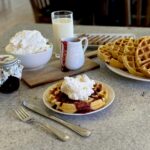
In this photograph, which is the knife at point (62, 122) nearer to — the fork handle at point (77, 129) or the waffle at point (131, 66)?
the fork handle at point (77, 129)

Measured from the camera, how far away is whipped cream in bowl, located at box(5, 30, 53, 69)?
46.0 inches

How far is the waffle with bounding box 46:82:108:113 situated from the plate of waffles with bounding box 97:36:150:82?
0.17 metres

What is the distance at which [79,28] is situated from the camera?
70.3 inches

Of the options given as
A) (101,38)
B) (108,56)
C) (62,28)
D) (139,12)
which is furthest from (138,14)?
(108,56)

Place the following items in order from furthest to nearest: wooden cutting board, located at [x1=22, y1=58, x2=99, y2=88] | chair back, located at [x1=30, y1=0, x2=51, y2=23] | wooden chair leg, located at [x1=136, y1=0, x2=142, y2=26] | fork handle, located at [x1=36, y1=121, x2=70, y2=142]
Answer: chair back, located at [x1=30, y1=0, x2=51, y2=23] < wooden chair leg, located at [x1=136, y1=0, x2=142, y2=26] < wooden cutting board, located at [x1=22, y1=58, x2=99, y2=88] < fork handle, located at [x1=36, y1=121, x2=70, y2=142]

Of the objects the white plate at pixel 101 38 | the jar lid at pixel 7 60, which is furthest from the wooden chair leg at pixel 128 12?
the jar lid at pixel 7 60

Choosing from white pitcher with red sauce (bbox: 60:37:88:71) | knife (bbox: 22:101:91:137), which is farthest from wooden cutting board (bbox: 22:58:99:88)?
knife (bbox: 22:101:91:137)

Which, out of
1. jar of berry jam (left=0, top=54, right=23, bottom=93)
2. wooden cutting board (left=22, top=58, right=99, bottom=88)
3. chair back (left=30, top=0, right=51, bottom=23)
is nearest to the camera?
jar of berry jam (left=0, top=54, right=23, bottom=93)

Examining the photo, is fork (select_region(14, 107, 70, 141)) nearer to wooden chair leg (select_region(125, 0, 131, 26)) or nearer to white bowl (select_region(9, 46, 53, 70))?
white bowl (select_region(9, 46, 53, 70))

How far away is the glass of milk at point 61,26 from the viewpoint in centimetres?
140

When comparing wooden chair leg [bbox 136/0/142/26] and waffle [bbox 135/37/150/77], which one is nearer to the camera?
waffle [bbox 135/37/150/77]

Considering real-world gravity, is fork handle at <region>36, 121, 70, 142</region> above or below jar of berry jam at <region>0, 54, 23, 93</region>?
below

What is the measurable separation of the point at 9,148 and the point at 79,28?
1088mm

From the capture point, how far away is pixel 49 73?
3.97 feet
